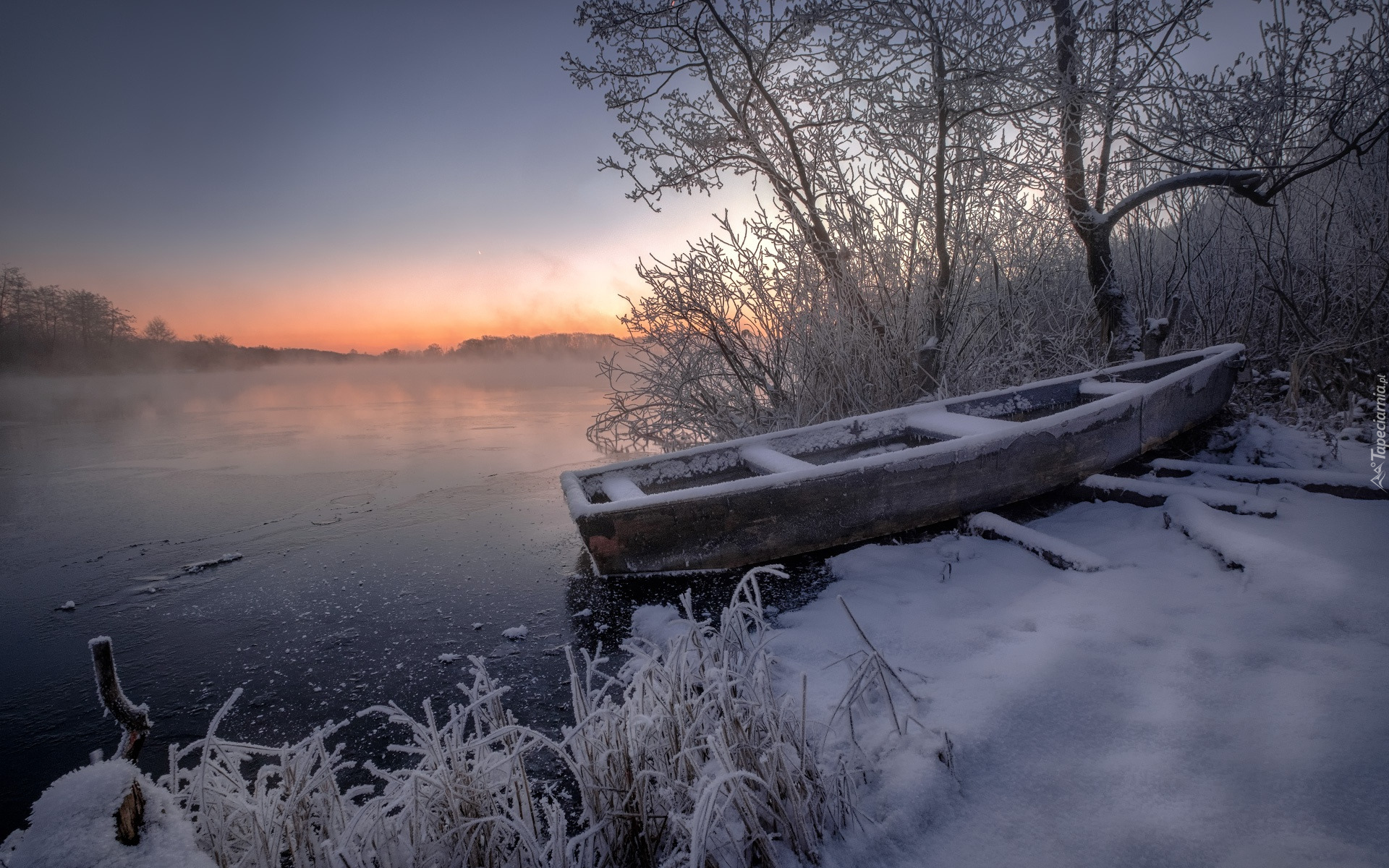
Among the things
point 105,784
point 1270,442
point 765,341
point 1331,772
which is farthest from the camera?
point 765,341

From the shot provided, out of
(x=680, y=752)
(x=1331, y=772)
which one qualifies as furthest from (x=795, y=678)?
(x=1331, y=772)

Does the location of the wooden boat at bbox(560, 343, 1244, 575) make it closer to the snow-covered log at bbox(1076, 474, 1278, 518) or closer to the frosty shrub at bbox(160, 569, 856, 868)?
the snow-covered log at bbox(1076, 474, 1278, 518)

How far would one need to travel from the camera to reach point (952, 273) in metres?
6.51

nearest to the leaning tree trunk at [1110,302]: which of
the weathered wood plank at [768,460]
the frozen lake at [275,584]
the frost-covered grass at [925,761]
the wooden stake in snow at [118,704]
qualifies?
the weathered wood plank at [768,460]

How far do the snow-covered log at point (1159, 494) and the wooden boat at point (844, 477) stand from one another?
17 centimetres

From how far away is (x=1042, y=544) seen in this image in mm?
2973

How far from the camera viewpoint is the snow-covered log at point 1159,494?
3.20 meters

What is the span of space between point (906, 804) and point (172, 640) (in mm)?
3493

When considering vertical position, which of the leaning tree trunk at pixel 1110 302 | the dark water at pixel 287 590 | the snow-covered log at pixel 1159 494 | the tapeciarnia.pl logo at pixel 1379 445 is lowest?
the dark water at pixel 287 590

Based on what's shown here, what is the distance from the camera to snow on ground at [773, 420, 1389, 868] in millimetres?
1366

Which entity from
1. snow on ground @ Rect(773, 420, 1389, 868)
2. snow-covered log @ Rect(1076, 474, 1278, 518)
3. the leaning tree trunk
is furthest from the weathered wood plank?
the leaning tree trunk

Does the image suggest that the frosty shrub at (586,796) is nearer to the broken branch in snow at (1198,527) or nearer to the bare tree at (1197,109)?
the broken branch in snow at (1198,527)

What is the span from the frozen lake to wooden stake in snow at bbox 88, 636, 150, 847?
1239 millimetres

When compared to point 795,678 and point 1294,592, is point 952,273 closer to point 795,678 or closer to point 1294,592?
point 1294,592
